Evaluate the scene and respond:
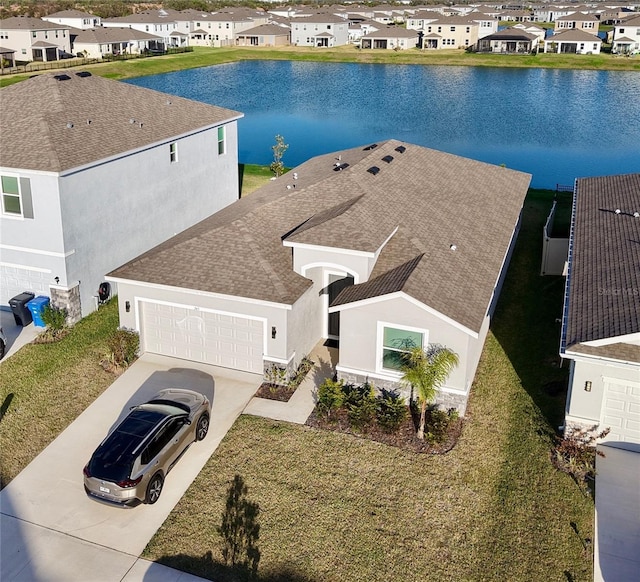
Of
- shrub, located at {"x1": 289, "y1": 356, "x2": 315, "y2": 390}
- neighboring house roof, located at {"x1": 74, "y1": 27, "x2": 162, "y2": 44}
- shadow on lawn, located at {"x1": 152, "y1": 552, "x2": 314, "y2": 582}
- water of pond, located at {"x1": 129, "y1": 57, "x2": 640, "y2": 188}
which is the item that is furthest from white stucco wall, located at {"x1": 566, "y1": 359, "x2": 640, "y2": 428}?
neighboring house roof, located at {"x1": 74, "y1": 27, "x2": 162, "y2": 44}

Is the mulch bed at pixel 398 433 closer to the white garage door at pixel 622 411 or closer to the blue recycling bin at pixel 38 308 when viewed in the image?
the white garage door at pixel 622 411

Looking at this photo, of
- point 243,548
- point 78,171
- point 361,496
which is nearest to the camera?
point 243,548

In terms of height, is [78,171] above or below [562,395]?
above

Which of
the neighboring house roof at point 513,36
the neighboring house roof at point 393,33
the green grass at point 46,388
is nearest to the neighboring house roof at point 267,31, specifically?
the neighboring house roof at point 393,33

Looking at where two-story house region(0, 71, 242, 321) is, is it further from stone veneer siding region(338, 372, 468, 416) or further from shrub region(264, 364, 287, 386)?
stone veneer siding region(338, 372, 468, 416)

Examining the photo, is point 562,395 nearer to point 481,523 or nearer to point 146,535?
point 481,523

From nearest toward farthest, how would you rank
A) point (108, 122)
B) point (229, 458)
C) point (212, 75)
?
point (229, 458) < point (108, 122) < point (212, 75)

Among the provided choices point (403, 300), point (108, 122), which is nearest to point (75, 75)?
point (108, 122)

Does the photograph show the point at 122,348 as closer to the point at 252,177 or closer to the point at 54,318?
the point at 54,318
